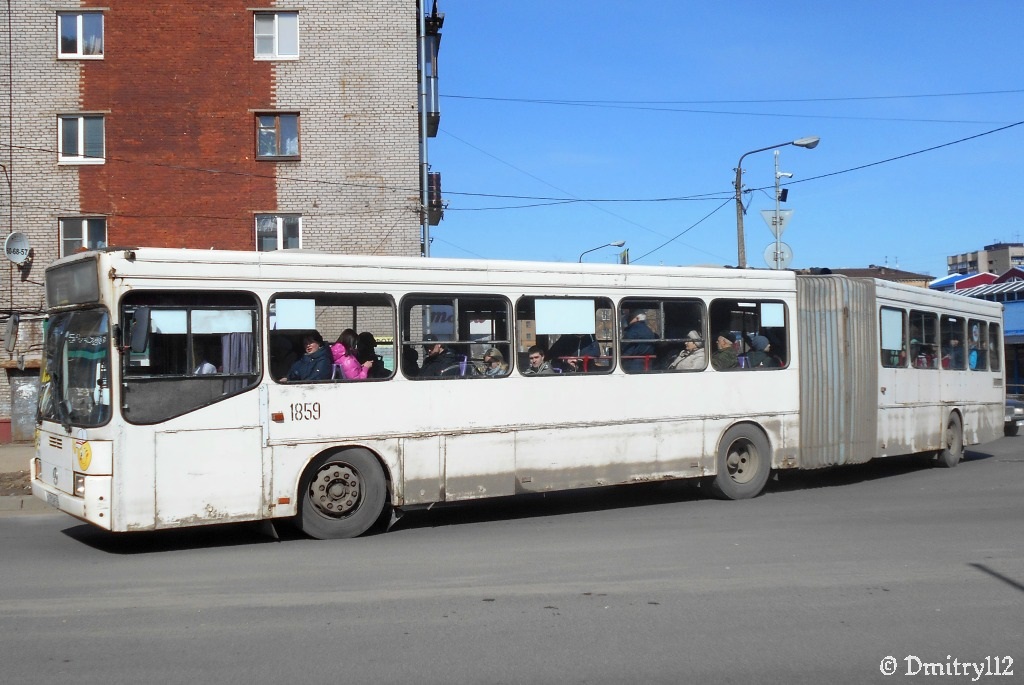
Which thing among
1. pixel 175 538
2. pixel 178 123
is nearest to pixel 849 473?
pixel 175 538

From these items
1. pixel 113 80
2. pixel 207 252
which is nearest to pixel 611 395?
pixel 207 252

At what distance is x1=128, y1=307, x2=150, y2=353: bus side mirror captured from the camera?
891 centimetres

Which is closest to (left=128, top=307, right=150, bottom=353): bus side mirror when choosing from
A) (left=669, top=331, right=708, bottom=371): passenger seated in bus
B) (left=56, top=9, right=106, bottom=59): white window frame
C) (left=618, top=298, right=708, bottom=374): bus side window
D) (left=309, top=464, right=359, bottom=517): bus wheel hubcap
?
(left=309, top=464, right=359, bottom=517): bus wheel hubcap

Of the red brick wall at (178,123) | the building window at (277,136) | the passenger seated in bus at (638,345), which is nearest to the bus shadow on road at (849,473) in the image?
Answer: the passenger seated in bus at (638,345)

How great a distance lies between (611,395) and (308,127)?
17.4 m

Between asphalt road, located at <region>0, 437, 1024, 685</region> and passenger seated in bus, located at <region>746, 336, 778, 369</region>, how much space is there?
213 cm

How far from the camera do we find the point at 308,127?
87.5 ft

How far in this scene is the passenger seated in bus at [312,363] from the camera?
9742 millimetres

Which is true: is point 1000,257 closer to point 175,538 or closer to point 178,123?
point 178,123

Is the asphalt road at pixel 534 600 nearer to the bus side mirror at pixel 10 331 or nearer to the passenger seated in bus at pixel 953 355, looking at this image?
the bus side mirror at pixel 10 331

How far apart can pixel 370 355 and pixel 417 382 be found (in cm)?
55

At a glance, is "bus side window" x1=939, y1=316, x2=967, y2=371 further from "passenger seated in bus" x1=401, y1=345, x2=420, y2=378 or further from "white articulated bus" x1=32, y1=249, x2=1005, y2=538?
"passenger seated in bus" x1=401, y1=345, x2=420, y2=378

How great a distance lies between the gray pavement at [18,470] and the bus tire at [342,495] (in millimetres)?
4406

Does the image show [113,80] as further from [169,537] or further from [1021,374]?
[1021,374]
